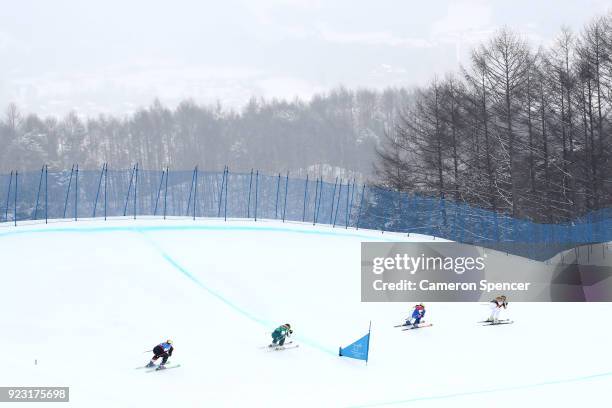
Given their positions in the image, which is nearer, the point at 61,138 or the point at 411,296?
the point at 411,296

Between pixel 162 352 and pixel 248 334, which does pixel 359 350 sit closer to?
pixel 248 334

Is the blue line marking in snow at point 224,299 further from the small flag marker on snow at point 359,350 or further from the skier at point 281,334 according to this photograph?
the skier at point 281,334

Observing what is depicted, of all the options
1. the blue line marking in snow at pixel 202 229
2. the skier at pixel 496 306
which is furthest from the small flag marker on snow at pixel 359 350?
the blue line marking in snow at pixel 202 229

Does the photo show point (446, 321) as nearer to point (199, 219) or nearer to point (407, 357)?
point (407, 357)

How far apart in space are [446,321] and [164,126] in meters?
115

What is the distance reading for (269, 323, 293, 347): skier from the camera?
62.7 ft

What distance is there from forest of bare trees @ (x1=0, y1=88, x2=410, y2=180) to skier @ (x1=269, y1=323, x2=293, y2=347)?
89.6 meters

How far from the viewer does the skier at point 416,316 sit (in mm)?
21688

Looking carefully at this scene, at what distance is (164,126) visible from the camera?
439ft

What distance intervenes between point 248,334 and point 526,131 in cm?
3021

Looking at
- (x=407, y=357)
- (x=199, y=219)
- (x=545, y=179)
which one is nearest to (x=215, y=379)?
(x=407, y=357)

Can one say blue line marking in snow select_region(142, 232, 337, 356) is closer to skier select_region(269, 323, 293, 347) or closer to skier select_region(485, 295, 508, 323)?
skier select_region(269, 323, 293, 347)

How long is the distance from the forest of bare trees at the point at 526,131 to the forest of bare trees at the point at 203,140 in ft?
204

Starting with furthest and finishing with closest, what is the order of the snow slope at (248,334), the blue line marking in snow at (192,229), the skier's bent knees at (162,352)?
1. the blue line marking in snow at (192,229)
2. the skier's bent knees at (162,352)
3. the snow slope at (248,334)
